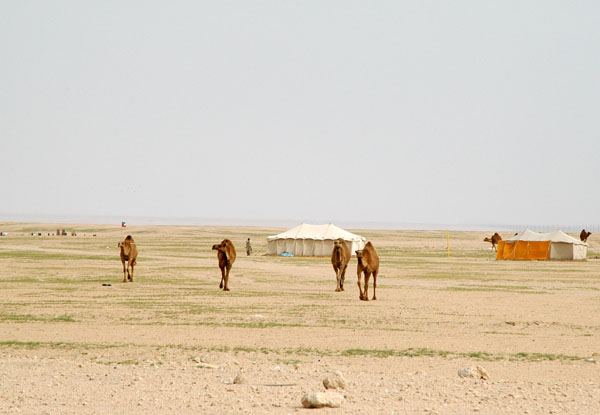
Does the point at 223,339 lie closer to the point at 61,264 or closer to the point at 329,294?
the point at 329,294

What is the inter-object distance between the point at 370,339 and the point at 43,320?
8.15m

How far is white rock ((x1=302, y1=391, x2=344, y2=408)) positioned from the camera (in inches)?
388

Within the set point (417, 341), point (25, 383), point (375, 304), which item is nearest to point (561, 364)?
point (417, 341)

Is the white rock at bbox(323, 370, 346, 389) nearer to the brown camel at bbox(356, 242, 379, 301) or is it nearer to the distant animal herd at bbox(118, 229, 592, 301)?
the distant animal herd at bbox(118, 229, 592, 301)

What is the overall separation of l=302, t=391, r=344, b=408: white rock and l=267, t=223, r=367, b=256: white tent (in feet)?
171

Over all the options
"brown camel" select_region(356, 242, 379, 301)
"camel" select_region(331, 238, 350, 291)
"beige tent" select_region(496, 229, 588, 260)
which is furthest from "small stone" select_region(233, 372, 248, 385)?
"beige tent" select_region(496, 229, 588, 260)

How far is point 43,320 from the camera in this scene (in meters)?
20.0

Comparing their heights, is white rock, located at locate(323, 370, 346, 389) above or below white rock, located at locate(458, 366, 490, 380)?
above

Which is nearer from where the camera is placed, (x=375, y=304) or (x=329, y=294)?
(x=375, y=304)

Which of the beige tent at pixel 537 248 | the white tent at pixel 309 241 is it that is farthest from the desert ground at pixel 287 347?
the white tent at pixel 309 241

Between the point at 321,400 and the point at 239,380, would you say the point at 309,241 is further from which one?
the point at 321,400

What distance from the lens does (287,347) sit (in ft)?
51.4

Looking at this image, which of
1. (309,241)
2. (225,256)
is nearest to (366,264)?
(225,256)

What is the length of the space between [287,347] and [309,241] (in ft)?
157
